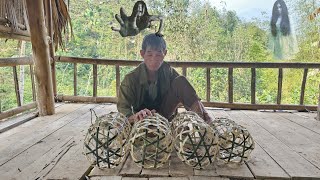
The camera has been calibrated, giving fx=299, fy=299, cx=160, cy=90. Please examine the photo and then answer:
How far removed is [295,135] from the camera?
2.41 meters

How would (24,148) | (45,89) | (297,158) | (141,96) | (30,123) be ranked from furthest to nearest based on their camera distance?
(45,89), (30,123), (141,96), (24,148), (297,158)

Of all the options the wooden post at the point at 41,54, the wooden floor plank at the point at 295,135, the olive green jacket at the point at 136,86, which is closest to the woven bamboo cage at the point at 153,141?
the olive green jacket at the point at 136,86

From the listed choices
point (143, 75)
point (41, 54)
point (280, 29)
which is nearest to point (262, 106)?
point (280, 29)

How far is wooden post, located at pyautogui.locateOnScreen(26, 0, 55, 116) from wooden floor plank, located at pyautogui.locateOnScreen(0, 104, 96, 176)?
651 millimetres

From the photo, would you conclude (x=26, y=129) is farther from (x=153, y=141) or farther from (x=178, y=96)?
(x=153, y=141)

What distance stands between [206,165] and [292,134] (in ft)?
3.97

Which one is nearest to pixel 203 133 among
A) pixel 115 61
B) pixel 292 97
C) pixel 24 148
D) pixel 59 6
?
pixel 24 148

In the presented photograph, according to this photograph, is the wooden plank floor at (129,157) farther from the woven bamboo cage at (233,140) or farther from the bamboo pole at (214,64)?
the bamboo pole at (214,64)

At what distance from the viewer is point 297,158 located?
178 centimetres

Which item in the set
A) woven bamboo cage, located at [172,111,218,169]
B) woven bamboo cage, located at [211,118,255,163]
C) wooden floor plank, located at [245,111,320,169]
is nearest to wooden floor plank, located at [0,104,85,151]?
woven bamboo cage, located at [172,111,218,169]

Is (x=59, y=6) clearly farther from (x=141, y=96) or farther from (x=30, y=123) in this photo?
(x=141, y=96)

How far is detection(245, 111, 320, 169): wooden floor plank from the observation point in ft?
6.23
